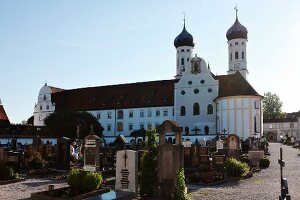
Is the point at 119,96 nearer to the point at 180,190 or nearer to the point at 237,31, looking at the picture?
the point at 237,31

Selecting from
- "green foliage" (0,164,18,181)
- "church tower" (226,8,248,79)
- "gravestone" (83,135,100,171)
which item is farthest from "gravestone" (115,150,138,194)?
"church tower" (226,8,248,79)

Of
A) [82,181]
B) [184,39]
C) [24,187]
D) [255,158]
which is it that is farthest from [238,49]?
[82,181]

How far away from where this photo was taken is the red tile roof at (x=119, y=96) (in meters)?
63.1

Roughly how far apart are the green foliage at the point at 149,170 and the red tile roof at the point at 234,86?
140ft

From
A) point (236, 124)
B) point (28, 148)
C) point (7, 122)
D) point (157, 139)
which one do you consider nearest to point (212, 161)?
point (157, 139)

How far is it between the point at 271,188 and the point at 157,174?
16.9ft

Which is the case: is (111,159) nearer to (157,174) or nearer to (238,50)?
(157,174)

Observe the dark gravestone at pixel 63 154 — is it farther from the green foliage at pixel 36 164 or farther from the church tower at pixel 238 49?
the church tower at pixel 238 49

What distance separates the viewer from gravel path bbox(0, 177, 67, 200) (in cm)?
1363

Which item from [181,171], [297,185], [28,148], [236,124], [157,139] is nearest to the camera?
[181,171]

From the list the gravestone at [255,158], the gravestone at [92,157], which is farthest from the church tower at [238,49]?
the gravestone at [92,157]

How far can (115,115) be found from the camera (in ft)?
214

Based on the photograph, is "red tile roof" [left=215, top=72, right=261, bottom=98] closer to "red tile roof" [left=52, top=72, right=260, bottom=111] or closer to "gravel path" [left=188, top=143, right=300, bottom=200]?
"red tile roof" [left=52, top=72, right=260, bottom=111]

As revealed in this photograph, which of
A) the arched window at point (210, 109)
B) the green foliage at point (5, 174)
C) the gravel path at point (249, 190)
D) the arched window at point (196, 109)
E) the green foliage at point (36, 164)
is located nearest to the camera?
the gravel path at point (249, 190)
